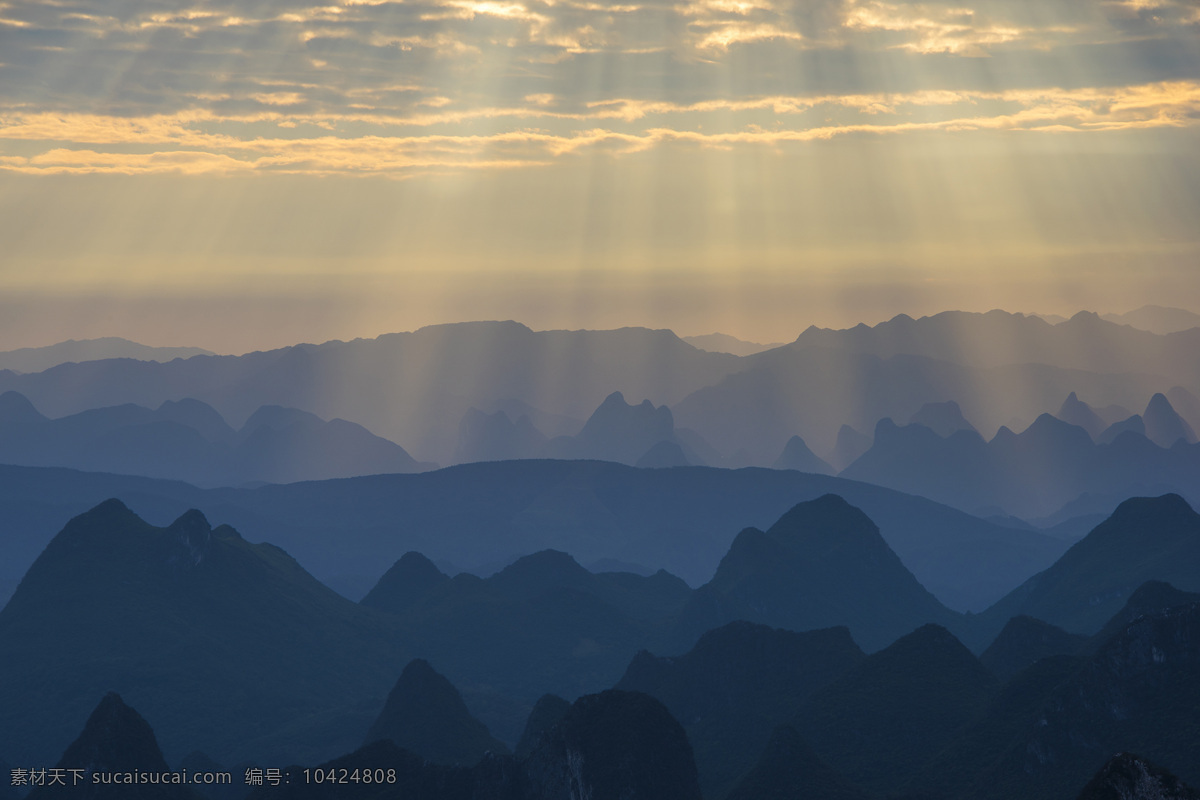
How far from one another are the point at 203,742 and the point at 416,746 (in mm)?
55094

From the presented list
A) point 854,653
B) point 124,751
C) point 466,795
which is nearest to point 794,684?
point 854,653

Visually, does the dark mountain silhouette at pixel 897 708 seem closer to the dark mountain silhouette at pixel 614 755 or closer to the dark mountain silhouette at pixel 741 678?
the dark mountain silhouette at pixel 741 678

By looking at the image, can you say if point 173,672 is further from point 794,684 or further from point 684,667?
point 794,684

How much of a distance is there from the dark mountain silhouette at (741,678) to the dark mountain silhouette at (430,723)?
25.5 m

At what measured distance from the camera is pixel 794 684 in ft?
520

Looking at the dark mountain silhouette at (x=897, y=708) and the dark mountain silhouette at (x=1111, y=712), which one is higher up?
the dark mountain silhouette at (x=1111, y=712)

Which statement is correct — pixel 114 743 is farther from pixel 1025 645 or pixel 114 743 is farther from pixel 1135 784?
pixel 1025 645

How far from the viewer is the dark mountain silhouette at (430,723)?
14250cm

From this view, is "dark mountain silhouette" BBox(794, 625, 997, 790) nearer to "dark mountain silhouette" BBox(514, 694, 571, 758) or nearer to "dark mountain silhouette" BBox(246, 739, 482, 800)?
"dark mountain silhouette" BBox(514, 694, 571, 758)

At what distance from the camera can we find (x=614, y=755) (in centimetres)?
10688

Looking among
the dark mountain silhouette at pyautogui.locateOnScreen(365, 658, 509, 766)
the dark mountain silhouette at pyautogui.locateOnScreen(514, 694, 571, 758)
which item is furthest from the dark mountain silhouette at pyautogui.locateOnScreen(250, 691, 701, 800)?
the dark mountain silhouette at pyautogui.locateOnScreen(365, 658, 509, 766)

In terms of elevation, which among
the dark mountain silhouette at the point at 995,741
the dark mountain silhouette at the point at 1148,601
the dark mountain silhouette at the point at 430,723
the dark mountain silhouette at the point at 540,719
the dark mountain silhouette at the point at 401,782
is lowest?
the dark mountain silhouette at the point at 430,723

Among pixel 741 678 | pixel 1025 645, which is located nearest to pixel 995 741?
pixel 741 678

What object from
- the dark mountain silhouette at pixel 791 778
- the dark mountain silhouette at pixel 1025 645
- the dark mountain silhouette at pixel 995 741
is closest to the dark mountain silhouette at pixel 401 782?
the dark mountain silhouette at pixel 791 778
